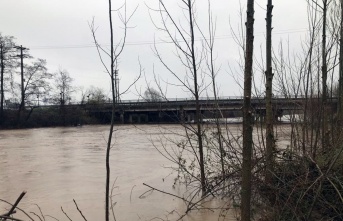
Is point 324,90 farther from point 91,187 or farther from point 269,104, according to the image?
point 91,187

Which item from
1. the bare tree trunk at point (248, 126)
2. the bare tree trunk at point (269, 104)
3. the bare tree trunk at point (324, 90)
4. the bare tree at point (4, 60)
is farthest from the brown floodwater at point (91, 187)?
the bare tree at point (4, 60)

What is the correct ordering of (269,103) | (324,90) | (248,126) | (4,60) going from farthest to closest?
(4,60)
(324,90)
(269,103)
(248,126)

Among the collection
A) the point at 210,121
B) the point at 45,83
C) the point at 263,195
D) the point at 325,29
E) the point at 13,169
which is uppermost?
the point at 45,83

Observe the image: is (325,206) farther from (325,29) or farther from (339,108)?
(325,29)

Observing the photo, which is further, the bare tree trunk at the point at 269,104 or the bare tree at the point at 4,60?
the bare tree at the point at 4,60

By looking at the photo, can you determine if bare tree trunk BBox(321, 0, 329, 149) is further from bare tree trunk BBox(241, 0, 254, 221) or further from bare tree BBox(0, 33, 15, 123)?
bare tree BBox(0, 33, 15, 123)

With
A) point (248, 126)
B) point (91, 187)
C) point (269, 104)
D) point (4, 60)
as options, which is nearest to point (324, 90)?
point (269, 104)

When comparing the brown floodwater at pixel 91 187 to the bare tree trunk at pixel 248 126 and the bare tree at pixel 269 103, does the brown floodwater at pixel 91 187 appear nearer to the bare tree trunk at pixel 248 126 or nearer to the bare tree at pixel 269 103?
the bare tree at pixel 269 103

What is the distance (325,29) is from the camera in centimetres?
572

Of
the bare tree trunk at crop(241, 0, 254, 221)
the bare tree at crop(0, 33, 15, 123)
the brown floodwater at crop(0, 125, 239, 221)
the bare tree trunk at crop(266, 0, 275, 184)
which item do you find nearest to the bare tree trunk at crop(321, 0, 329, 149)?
the bare tree trunk at crop(266, 0, 275, 184)

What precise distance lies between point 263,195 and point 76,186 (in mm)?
6946

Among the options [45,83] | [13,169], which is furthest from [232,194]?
[45,83]

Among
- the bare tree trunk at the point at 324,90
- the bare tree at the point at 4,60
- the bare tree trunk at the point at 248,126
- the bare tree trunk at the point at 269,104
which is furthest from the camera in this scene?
the bare tree at the point at 4,60

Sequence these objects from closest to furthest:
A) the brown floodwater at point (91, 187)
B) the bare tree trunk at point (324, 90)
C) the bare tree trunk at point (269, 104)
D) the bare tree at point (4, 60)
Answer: the bare tree trunk at point (269, 104)
the bare tree trunk at point (324, 90)
the brown floodwater at point (91, 187)
the bare tree at point (4, 60)
